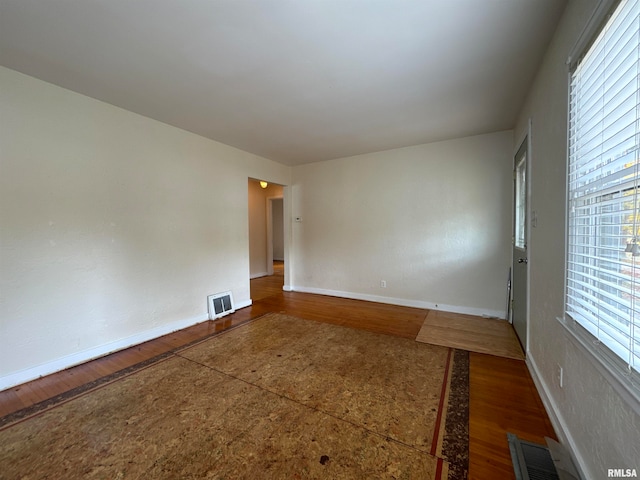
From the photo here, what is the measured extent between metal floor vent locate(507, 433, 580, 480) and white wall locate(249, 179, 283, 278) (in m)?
6.19

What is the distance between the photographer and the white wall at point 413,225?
3.70 metres

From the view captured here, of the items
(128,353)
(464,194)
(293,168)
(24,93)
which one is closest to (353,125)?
(464,194)

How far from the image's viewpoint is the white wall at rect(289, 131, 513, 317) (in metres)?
3.70

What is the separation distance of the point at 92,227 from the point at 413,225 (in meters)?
4.22

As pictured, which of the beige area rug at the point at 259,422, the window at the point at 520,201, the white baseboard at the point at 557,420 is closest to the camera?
the white baseboard at the point at 557,420

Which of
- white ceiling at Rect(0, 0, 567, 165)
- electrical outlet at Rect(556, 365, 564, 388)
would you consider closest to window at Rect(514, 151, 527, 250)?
white ceiling at Rect(0, 0, 567, 165)

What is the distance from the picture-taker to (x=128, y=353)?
9.04ft

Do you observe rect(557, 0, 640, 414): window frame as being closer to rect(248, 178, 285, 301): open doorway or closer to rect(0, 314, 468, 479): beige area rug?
rect(0, 314, 468, 479): beige area rug

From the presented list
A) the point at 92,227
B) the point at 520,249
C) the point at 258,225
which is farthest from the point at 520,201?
the point at 258,225

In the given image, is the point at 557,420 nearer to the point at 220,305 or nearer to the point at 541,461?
the point at 541,461

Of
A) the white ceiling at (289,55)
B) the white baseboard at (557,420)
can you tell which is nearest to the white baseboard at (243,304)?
the white ceiling at (289,55)

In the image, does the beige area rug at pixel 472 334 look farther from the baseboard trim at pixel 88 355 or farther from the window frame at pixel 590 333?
the baseboard trim at pixel 88 355

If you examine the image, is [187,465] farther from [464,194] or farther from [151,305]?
[464,194]

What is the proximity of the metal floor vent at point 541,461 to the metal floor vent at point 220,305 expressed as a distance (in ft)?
11.5
